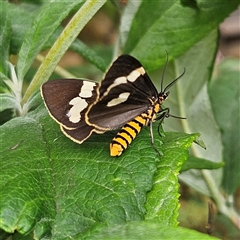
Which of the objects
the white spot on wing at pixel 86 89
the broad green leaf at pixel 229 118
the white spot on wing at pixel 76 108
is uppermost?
the white spot on wing at pixel 86 89

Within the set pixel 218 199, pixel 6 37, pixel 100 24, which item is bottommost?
pixel 100 24

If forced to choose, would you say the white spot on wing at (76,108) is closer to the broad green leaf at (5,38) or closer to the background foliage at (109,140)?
the background foliage at (109,140)

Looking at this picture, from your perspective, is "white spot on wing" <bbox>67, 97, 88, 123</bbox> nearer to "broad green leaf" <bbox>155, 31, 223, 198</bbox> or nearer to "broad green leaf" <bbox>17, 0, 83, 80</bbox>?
"broad green leaf" <bbox>17, 0, 83, 80</bbox>

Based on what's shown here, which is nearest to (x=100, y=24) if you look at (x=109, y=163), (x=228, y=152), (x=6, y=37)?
(x=228, y=152)

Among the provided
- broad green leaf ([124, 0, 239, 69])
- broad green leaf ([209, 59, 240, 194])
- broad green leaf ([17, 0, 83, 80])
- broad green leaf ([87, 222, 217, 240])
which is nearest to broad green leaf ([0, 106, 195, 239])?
broad green leaf ([87, 222, 217, 240])

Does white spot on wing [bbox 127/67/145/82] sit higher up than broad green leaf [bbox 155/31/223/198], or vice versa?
white spot on wing [bbox 127/67/145/82]

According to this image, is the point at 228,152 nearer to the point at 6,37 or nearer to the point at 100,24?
the point at 6,37

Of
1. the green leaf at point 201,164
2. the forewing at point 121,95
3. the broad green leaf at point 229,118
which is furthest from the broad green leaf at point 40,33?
the broad green leaf at point 229,118
